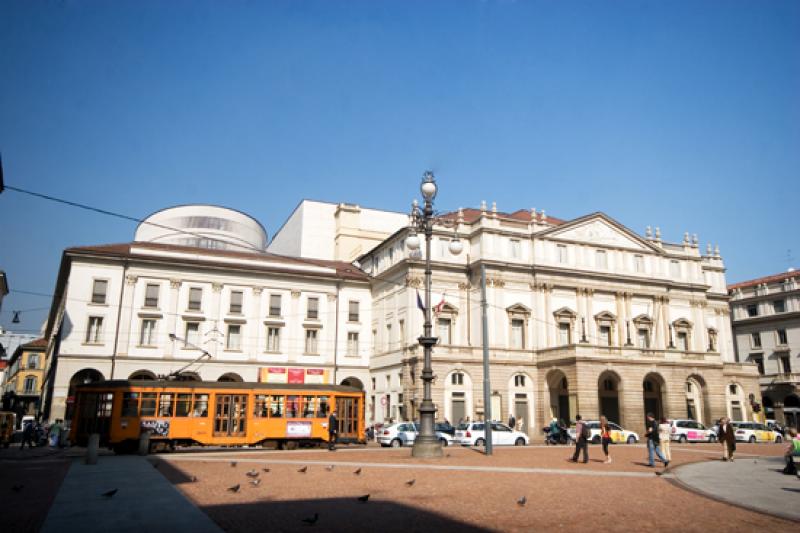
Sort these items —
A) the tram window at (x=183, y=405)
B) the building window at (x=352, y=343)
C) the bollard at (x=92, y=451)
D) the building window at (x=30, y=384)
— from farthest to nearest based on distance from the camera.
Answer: the building window at (x=30, y=384), the building window at (x=352, y=343), the tram window at (x=183, y=405), the bollard at (x=92, y=451)

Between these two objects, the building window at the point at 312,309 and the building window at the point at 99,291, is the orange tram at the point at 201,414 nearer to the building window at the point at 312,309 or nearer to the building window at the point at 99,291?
the building window at the point at 99,291

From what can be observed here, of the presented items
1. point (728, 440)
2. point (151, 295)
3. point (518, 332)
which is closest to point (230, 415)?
point (728, 440)

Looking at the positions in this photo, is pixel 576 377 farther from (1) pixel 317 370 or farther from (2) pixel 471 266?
(1) pixel 317 370

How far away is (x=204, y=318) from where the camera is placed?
155ft

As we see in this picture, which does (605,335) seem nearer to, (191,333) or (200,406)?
(191,333)

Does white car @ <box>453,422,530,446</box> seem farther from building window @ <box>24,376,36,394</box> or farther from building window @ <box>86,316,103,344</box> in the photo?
building window @ <box>24,376,36,394</box>

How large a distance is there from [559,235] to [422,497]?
41.1 m

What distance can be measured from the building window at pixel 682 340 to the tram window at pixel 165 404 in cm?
4356

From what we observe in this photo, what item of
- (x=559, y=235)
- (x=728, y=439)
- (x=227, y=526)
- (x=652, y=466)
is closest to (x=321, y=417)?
(x=652, y=466)

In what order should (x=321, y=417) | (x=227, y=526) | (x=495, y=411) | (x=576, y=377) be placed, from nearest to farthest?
(x=227, y=526) < (x=321, y=417) < (x=576, y=377) < (x=495, y=411)

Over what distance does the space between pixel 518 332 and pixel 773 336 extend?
34.2 meters

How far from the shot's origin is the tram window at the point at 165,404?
2688cm

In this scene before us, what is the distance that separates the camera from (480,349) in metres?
46.6

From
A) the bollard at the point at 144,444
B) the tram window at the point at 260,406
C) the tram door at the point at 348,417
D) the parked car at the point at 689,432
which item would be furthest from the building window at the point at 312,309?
the parked car at the point at 689,432
